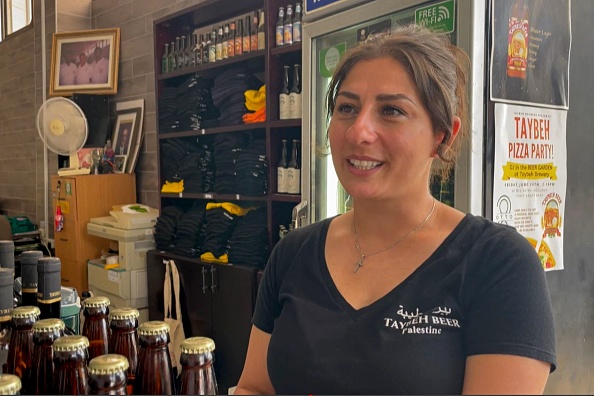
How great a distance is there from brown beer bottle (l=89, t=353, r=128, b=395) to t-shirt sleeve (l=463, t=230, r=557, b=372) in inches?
23.4

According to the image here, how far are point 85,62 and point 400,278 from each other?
533 cm

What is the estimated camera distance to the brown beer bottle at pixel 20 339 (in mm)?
1108

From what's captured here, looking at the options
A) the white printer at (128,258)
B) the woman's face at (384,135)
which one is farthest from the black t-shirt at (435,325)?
the white printer at (128,258)

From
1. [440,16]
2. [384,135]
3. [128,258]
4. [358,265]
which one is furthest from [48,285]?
[128,258]

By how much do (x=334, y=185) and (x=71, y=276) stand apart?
3373mm

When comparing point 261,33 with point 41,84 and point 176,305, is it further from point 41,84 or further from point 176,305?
point 41,84

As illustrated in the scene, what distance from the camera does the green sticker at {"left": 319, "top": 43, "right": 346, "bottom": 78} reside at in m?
2.28

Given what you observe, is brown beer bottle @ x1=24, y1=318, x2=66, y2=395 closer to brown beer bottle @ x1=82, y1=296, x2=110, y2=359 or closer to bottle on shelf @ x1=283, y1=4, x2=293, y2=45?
brown beer bottle @ x1=82, y1=296, x2=110, y2=359

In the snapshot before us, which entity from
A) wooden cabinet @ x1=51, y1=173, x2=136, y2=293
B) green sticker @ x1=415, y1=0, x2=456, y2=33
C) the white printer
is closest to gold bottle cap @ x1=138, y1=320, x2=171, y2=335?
green sticker @ x1=415, y1=0, x2=456, y2=33

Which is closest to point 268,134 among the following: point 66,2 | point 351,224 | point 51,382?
point 351,224

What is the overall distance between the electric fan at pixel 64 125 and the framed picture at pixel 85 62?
56cm

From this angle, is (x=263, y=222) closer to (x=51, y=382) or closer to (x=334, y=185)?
(x=334, y=185)

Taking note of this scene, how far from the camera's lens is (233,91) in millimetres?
3680

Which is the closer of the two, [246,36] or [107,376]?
[107,376]
